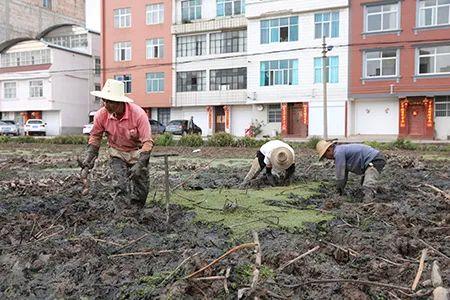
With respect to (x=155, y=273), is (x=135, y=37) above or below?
above

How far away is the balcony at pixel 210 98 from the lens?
3556 cm

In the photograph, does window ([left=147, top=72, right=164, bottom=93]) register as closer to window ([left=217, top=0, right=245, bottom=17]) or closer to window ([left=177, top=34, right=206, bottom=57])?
window ([left=177, top=34, right=206, bottom=57])

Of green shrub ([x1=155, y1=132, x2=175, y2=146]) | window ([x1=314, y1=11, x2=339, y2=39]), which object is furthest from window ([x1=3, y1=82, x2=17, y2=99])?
window ([x1=314, y1=11, x2=339, y2=39])

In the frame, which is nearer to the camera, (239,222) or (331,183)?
(239,222)

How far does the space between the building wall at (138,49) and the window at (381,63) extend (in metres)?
15.5

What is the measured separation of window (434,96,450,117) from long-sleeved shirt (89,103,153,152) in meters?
26.8

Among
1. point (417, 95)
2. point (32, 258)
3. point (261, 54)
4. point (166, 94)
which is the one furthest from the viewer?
point (166, 94)

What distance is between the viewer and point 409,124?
2944 centimetres

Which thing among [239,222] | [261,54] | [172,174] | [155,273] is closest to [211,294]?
[155,273]

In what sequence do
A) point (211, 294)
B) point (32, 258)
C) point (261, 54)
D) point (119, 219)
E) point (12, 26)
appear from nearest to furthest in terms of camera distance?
1. point (211, 294)
2. point (32, 258)
3. point (119, 219)
4. point (261, 54)
5. point (12, 26)

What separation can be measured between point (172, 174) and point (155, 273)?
736cm

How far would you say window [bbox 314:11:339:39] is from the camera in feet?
104

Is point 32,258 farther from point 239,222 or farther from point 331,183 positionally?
point 331,183

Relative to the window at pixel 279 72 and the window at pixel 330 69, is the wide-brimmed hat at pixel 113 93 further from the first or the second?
the window at pixel 279 72
